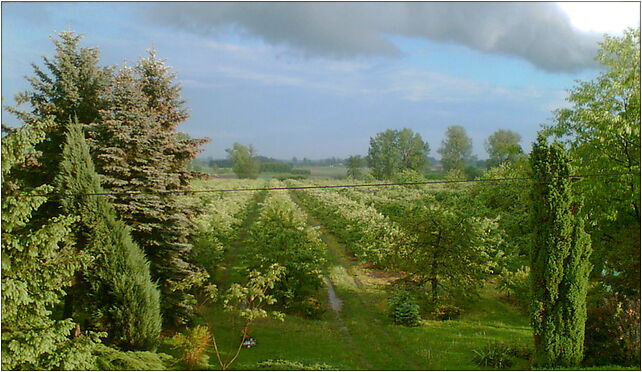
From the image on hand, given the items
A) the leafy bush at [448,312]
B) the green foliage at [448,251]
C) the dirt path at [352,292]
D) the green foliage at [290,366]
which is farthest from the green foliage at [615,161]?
the green foliage at [290,366]

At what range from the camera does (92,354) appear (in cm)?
905

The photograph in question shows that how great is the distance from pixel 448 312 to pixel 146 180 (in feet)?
40.1

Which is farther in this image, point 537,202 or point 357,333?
point 357,333

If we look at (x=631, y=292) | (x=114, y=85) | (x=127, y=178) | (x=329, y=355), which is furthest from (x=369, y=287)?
(x=114, y=85)

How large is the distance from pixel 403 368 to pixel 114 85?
12.9 metres

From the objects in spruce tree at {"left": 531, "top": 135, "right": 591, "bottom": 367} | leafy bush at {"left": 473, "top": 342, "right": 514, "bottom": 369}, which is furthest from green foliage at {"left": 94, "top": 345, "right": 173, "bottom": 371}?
spruce tree at {"left": 531, "top": 135, "right": 591, "bottom": 367}

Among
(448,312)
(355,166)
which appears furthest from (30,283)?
(355,166)

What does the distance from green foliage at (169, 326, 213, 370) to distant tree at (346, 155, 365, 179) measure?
58.2m

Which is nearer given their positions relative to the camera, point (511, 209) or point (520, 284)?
point (520, 284)

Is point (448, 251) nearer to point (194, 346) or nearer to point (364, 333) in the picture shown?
point (364, 333)

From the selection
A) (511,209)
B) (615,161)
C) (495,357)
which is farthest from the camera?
(511,209)

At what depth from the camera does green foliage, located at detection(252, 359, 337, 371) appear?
35.1 feet

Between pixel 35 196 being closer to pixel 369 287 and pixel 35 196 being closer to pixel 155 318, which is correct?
pixel 155 318

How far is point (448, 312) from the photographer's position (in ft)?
52.3
